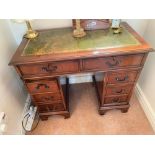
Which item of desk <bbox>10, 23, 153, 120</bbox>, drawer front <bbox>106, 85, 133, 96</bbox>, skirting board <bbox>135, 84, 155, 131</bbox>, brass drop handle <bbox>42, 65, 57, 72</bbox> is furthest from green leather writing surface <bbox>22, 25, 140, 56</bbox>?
skirting board <bbox>135, 84, 155, 131</bbox>

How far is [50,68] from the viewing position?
38.7 inches

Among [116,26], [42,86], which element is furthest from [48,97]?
[116,26]

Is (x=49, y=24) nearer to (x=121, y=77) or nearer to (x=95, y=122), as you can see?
(x=121, y=77)

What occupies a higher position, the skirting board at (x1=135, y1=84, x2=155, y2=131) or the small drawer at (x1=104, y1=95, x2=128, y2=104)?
the small drawer at (x1=104, y1=95, x2=128, y2=104)

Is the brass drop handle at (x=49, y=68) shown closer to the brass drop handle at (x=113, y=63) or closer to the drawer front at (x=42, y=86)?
the drawer front at (x=42, y=86)

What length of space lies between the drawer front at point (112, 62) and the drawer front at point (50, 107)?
19.6 inches

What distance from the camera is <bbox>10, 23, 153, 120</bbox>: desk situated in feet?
3.02

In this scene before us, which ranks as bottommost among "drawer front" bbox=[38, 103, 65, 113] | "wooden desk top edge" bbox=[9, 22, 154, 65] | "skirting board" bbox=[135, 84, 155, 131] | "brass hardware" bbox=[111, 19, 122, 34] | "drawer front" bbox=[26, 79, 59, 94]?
"skirting board" bbox=[135, 84, 155, 131]

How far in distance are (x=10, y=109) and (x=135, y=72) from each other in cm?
105

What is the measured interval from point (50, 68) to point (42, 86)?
206 millimetres

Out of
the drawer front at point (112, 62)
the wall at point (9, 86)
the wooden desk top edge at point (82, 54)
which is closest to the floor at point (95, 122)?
the wall at point (9, 86)

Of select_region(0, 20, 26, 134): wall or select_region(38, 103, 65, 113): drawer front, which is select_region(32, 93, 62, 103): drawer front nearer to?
select_region(38, 103, 65, 113): drawer front

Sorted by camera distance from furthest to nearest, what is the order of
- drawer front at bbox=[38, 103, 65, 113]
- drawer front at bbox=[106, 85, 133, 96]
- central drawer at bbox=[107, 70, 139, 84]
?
1. drawer front at bbox=[38, 103, 65, 113]
2. drawer front at bbox=[106, 85, 133, 96]
3. central drawer at bbox=[107, 70, 139, 84]

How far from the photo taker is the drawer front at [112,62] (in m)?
0.97
